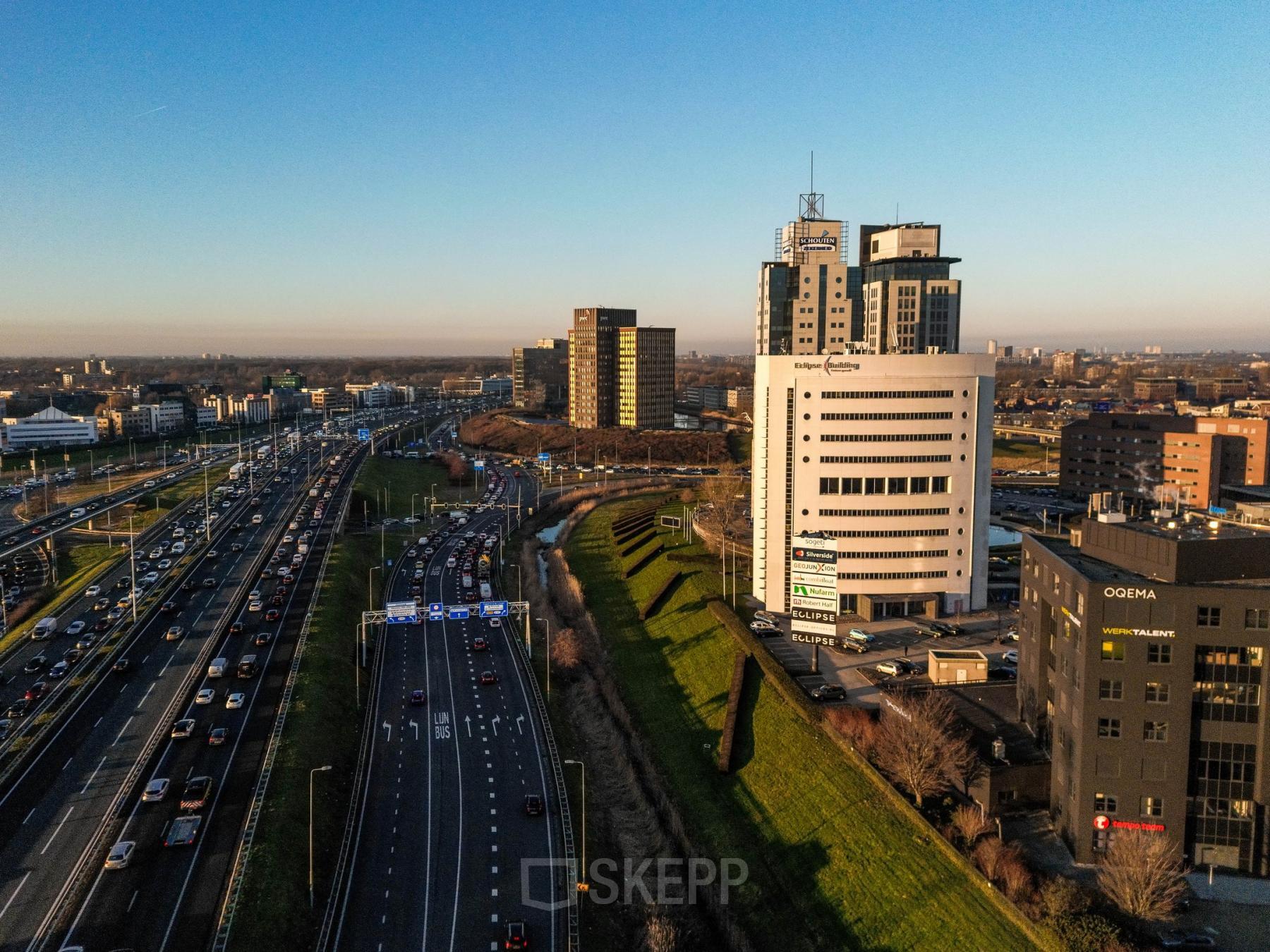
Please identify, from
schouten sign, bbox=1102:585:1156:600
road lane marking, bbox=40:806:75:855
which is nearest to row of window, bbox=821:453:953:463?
schouten sign, bbox=1102:585:1156:600

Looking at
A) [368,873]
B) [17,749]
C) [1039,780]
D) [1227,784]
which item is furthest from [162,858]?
[1227,784]

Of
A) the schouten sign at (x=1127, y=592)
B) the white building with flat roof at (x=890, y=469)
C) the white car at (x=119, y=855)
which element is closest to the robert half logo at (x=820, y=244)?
the white building with flat roof at (x=890, y=469)

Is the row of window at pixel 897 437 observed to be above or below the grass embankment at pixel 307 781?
above

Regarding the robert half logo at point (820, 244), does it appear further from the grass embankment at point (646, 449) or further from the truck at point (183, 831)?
the grass embankment at point (646, 449)

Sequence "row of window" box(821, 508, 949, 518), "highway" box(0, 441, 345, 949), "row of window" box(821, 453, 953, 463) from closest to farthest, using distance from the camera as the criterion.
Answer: "highway" box(0, 441, 345, 949)
"row of window" box(821, 453, 953, 463)
"row of window" box(821, 508, 949, 518)

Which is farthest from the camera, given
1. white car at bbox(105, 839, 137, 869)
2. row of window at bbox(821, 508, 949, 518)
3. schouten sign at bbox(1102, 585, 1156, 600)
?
row of window at bbox(821, 508, 949, 518)

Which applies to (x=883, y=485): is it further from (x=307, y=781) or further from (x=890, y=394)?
(x=307, y=781)

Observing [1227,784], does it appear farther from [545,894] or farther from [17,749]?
[17,749]

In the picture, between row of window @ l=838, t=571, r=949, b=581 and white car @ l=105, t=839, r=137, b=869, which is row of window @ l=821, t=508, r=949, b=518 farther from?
white car @ l=105, t=839, r=137, b=869
